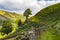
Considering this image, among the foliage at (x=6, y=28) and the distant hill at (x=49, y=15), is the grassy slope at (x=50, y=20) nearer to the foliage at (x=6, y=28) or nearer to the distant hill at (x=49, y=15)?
the distant hill at (x=49, y=15)

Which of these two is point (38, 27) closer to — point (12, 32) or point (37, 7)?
point (12, 32)

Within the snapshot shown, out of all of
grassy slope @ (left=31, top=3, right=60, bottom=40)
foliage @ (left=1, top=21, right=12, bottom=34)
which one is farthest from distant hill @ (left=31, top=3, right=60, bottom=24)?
foliage @ (left=1, top=21, right=12, bottom=34)

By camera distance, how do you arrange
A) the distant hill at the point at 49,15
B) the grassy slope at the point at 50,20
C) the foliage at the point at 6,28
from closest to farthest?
the grassy slope at the point at 50,20 < the foliage at the point at 6,28 < the distant hill at the point at 49,15

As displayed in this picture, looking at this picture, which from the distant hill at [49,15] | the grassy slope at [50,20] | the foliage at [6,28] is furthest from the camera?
the distant hill at [49,15]

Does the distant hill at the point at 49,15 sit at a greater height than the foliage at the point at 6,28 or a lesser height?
greater

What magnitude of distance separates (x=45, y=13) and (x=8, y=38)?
165 centimetres

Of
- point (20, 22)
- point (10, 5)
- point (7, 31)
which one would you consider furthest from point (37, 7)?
point (7, 31)

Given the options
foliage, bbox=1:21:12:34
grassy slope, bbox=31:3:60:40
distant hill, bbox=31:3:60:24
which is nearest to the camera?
grassy slope, bbox=31:3:60:40

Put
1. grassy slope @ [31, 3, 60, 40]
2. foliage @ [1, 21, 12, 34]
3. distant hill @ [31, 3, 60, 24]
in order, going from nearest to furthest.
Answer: grassy slope @ [31, 3, 60, 40], foliage @ [1, 21, 12, 34], distant hill @ [31, 3, 60, 24]

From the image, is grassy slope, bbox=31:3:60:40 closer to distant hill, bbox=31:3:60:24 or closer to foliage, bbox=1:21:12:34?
distant hill, bbox=31:3:60:24

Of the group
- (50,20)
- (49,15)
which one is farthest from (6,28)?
(49,15)

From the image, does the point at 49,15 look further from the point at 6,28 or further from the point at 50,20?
the point at 6,28

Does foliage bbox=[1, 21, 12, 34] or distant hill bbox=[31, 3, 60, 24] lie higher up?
distant hill bbox=[31, 3, 60, 24]

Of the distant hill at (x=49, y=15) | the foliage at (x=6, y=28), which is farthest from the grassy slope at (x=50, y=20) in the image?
the foliage at (x=6, y=28)
